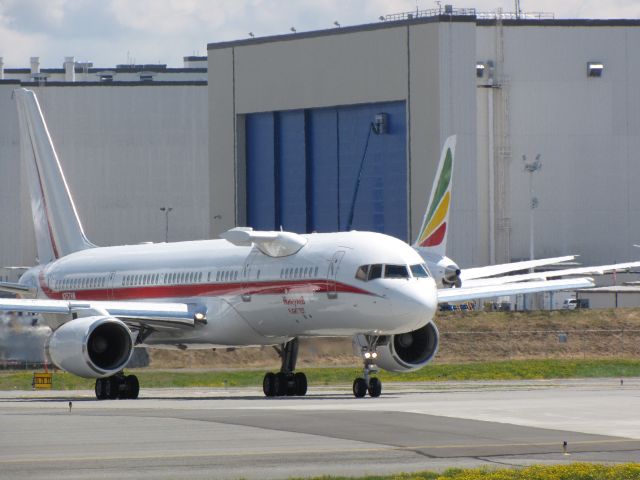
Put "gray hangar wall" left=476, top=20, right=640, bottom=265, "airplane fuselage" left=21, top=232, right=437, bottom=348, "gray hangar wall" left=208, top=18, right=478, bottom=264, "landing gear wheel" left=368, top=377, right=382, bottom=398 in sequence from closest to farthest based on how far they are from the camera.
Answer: "landing gear wheel" left=368, top=377, right=382, bottom=398 < "airplane fuselage" left=21, top=232, right=437, bottom=348 < "gray hangar wall" left=208, top=18, right=478, bottom=264 < "gray hangar wall" left=476, top=20, right=640, bottom=265

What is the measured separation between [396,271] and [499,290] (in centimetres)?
791

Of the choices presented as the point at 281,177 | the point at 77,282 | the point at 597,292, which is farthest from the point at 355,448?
the point at 281,177

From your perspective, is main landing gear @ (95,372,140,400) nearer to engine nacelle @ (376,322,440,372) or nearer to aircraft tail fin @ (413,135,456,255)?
engine nacelle @ (376,322,440,372)

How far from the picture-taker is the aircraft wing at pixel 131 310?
1737 inches

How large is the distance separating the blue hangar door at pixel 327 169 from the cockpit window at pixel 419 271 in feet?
193

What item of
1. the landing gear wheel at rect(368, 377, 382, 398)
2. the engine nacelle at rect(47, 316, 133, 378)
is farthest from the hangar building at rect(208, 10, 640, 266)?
the landing gear wheel at rect(368, 377, 382, 398)

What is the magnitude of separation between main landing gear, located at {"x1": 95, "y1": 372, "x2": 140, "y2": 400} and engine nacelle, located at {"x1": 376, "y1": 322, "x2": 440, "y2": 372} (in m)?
7.82

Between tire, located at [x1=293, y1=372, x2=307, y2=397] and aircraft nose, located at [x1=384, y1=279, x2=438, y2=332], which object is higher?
aircraft nose, located at [x1=384, y1=279, x2=438, y2=332]

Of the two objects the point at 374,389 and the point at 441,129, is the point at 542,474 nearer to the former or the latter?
the point at 374,389

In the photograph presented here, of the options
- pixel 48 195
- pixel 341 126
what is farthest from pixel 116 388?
pixel 341 126

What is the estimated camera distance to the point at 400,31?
98.1m

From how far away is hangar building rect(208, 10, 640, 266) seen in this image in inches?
3807

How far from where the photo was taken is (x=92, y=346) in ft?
144

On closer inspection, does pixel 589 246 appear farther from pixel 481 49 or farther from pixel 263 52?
pixel 263 52
